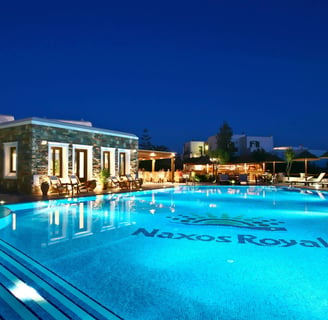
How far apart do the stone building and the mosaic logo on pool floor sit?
802cm

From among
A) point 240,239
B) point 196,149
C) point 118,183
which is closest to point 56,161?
point 118,183

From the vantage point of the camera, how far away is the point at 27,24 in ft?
103

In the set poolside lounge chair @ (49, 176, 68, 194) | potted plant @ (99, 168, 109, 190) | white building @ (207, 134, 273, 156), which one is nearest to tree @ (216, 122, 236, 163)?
white building @ (207, 134, 273, 156)

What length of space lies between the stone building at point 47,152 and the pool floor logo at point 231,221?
7239mm

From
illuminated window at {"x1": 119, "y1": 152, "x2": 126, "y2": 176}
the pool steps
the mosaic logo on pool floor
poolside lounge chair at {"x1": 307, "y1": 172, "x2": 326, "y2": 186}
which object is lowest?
the mosaic logo on pool floor

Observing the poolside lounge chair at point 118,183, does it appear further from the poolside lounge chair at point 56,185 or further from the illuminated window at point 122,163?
the poolside lounge chair at point 56,185

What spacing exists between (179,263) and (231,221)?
3330 millimetres

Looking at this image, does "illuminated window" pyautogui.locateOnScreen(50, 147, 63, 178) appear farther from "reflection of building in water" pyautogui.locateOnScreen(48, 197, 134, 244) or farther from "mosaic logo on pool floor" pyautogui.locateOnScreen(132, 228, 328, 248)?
"mosaic logo on pool floor" pyautogui.locateOnScreen(132, 228, 328, 248)

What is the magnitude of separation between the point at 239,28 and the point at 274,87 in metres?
19.5

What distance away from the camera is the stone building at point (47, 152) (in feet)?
39.5

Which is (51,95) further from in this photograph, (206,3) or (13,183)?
(13,183)

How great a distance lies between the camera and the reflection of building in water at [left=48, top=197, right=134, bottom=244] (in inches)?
215

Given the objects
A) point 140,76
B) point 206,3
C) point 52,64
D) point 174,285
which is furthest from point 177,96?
point 174,285

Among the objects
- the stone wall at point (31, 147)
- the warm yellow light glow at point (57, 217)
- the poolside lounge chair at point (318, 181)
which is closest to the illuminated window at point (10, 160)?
the stone wall at point (31, 147)
